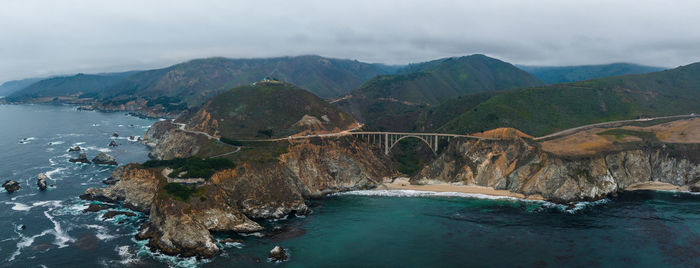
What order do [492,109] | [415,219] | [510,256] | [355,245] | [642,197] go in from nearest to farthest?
[510,256], [355,245], [415,219], [642,197], [492,109]

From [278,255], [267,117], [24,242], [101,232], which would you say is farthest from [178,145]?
[278,255]

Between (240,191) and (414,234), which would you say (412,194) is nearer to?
(414,234)

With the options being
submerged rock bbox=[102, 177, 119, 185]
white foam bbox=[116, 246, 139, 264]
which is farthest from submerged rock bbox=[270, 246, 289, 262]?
submerged rock bbox=[102, 177, 119, 185]

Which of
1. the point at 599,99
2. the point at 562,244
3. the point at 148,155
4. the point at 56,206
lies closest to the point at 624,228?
the point at 562,244

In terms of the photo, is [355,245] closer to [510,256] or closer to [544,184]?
[510,256]

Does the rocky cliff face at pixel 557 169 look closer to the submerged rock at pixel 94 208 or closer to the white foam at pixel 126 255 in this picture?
the white foam at pixel 126 255

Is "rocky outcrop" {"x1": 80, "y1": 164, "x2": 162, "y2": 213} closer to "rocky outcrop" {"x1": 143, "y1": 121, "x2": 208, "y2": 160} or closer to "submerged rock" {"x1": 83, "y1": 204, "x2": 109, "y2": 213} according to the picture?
"submerged rock" {"x1": 83, "y1": 204, "x2": 109, "y2": 213}

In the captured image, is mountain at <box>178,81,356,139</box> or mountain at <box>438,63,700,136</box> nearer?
mountain at <box>178,81,356,139</box>
